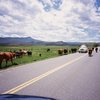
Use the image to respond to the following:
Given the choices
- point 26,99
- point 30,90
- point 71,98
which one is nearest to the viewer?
point 26,99

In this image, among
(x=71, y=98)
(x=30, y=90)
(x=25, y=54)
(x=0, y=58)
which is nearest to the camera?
(x=71, y=98)

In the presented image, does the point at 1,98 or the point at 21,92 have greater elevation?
the point at 1,98

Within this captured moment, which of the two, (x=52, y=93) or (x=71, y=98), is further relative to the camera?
(x=52, y=93)

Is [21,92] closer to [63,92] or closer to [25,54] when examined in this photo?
[63,92]

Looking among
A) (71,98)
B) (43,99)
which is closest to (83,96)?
(71,98)

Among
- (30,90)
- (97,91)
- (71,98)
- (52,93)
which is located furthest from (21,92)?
(97,91)

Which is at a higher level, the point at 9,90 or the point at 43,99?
the point at 43,99

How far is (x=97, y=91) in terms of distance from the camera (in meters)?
9.73

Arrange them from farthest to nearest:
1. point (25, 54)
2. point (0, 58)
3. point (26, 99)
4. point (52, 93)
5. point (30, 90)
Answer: point (25, 54)
point (0, 58)
point (30, 90)
point (52, 93)
point (26, 99)

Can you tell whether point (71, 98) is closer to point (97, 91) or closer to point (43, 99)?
point (97, 91)

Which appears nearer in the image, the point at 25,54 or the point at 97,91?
the point at 97,91

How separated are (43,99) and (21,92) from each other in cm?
536

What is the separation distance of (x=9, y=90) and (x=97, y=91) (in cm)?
326

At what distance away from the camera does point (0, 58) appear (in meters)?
22.8
